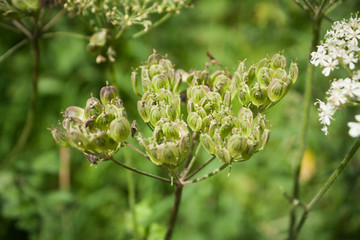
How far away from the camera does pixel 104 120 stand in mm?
2457

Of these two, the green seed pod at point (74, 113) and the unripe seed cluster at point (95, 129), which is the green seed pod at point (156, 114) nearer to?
the unripe seed cluster at point (95, 129)

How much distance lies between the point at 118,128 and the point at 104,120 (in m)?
0.18

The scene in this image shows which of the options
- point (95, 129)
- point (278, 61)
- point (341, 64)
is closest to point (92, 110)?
point (95, 129)

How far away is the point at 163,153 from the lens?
2.30 meters

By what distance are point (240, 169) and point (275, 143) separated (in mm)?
640

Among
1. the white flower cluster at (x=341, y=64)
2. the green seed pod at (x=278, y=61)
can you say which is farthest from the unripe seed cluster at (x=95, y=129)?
the white flower cluster at (x=341, y=64)

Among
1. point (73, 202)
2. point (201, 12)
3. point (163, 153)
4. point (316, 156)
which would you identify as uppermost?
point (163, 153)

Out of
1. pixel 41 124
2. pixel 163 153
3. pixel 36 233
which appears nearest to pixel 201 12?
pixel 41 124

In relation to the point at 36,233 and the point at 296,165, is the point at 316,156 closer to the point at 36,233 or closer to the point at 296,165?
the point at 296,165

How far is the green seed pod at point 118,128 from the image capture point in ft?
7.63

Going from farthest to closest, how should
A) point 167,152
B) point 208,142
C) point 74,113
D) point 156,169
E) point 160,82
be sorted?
1. point 156,169
2. point 160,82
3. point 74,113
4. point 208,142
5. point 167,152

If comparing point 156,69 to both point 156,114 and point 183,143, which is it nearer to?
point 156,114

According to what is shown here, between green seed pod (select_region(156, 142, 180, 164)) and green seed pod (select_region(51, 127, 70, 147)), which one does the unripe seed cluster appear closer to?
green seed pod (select_region(51, 127, 70, 147))

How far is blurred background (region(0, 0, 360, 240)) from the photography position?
4.09m
